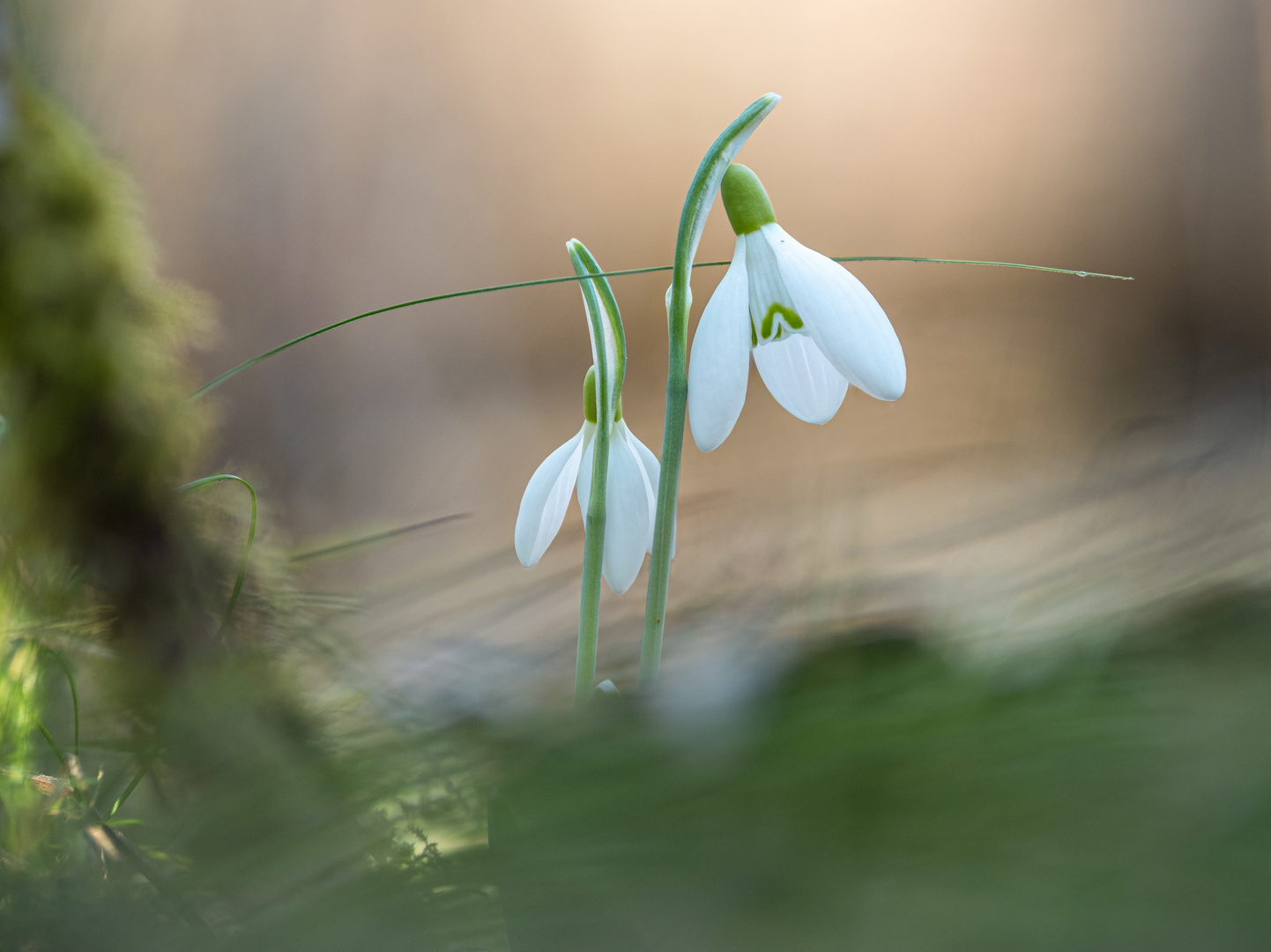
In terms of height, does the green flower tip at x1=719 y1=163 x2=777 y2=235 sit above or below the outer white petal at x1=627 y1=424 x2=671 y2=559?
above

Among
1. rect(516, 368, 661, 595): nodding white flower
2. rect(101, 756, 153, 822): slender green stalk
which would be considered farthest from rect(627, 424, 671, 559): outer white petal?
rect(101, 756, 153, 822): slender green stalk

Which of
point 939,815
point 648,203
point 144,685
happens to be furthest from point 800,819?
point 648,203

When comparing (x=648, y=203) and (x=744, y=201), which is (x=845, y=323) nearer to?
(x=744, y=201)

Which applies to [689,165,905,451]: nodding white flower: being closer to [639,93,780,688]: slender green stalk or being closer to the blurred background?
[639,93,780,688]: slender green stalk

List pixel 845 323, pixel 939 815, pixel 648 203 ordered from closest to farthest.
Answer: pixel 939 815 < pixel 845 323 < pixel 648 203

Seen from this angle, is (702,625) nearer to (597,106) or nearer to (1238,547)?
(1238,547)

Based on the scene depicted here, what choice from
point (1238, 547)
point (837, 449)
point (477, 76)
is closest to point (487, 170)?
point (477, 76)
